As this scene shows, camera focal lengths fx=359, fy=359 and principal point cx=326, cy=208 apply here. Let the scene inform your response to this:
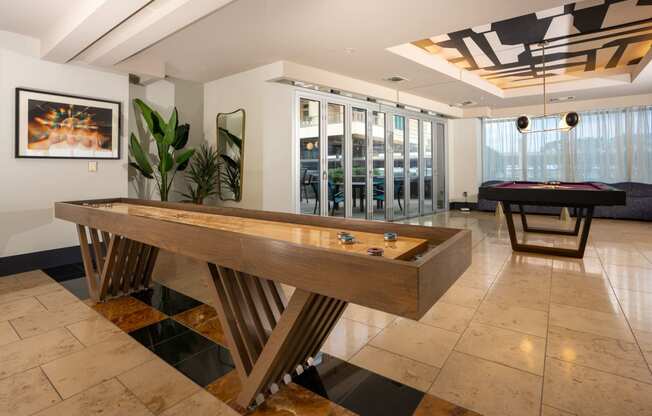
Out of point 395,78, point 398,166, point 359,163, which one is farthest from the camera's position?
point 398,166

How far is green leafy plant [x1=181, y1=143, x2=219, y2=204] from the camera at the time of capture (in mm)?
5719

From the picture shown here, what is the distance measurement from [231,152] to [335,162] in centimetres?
177

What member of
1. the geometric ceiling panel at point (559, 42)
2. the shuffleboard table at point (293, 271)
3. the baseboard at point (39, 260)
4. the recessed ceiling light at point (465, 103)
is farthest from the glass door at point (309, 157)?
the recessed ceiling light at point (465, 103)

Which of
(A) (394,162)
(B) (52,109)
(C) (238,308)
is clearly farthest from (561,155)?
(B) (52,109)

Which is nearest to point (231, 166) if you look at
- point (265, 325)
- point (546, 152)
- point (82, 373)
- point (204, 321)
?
point (204, 321)

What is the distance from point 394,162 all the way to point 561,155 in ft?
14.4

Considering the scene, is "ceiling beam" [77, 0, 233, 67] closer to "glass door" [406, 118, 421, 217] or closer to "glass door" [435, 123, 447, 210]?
"glass door" [406, 118, 421, 217]

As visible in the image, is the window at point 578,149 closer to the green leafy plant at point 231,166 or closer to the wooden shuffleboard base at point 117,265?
the green leafy plant at point 231,166

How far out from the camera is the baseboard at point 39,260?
4027 mm

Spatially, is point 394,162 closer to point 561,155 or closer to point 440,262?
point 561,155

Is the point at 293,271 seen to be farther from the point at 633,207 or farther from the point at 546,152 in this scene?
the point at 546,152

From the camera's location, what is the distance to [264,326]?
1.99 metres

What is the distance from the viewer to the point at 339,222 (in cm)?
204

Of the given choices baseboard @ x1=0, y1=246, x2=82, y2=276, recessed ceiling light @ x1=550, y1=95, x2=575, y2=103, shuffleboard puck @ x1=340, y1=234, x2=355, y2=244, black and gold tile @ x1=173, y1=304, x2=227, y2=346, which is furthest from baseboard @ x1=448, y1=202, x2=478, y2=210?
shuffleboard puck @ x1=340, y1=234, x2=355, y2=244
